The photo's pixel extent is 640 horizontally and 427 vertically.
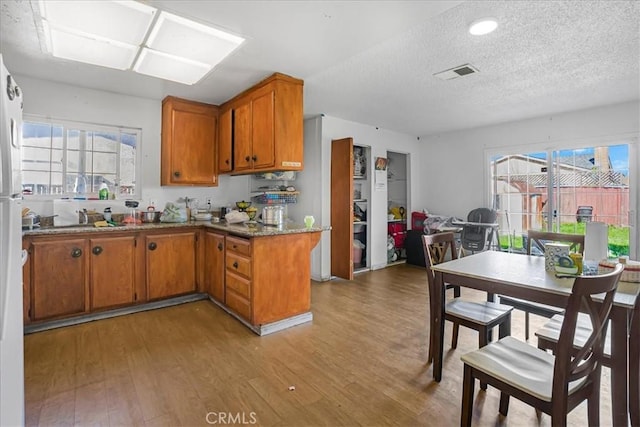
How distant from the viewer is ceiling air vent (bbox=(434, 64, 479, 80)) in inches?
115

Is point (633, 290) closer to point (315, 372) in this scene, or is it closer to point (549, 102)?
point (315, 372)

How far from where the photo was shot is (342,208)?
14.9ft

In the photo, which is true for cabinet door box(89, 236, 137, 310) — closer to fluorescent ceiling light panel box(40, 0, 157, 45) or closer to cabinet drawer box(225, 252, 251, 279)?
cabinet drawer box(225, 252, 251, 279)

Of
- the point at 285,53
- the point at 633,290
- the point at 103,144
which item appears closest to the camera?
the point at 633,290

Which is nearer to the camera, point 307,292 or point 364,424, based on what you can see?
point 364,424

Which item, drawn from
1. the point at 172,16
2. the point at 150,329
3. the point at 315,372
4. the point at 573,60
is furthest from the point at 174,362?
the point at 573,60

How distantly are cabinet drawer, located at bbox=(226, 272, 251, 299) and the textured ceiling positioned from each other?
6.59 feet

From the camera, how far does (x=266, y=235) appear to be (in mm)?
2787

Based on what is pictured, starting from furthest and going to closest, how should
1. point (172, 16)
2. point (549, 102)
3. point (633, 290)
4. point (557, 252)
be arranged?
point (549, 102) < point (172, 16) < point (557, 252) < point (633, 290)

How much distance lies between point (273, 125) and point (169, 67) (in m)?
1.06

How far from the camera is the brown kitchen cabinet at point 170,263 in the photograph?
340cm

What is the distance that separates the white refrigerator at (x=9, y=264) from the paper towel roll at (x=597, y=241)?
3.16 m

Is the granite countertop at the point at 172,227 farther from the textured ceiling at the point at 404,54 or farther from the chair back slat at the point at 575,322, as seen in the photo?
the chair back slat at the point at 575,322

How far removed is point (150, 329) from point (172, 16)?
8.63ft
